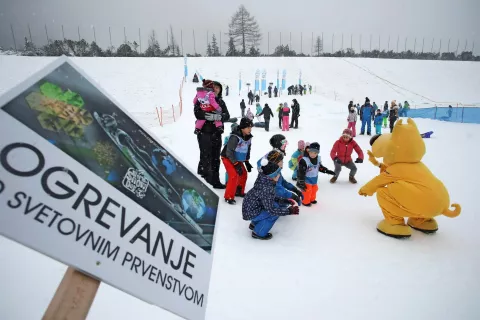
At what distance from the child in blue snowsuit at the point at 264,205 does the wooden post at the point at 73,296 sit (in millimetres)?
2521

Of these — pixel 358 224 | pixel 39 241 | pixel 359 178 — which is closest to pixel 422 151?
pixel 358 224

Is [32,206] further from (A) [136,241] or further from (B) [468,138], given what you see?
(B) [468,138]

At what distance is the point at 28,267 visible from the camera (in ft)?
8.89

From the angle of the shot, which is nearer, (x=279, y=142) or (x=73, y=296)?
(x=73, y=296)

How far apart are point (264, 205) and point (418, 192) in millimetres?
1837

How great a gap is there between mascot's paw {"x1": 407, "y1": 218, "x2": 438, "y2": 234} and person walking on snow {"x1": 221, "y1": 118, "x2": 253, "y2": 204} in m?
2.55

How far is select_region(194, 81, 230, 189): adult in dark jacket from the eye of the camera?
496cm

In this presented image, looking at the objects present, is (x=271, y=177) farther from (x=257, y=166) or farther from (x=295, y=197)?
(x=295, y=197)

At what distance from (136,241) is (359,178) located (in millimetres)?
5949

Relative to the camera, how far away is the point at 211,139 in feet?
16.7

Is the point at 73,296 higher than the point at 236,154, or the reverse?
the point at 73,296

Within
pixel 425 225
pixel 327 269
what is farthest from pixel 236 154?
pixel 425 225

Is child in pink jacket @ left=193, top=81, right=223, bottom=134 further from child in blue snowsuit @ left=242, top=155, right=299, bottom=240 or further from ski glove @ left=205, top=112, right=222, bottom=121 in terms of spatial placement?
child in blue snowsuit @ left=242, top=155, right=299, bottom=240

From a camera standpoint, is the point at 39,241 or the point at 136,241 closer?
the point at 39,241
